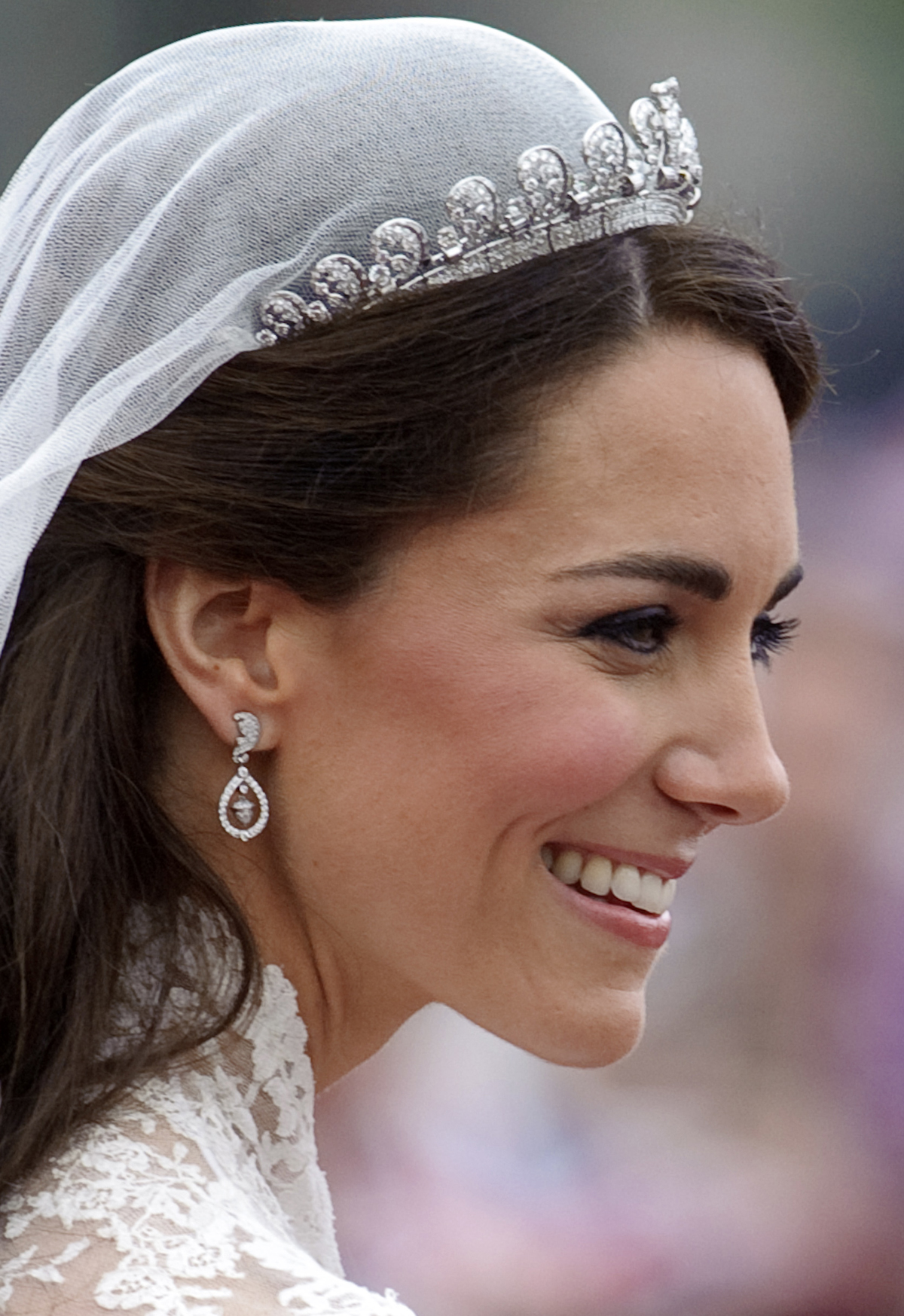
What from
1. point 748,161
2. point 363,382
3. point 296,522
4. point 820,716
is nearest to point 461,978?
point 296,522

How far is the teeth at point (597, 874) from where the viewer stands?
168 cm

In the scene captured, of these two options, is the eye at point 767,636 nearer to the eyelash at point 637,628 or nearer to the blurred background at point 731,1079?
the eyelash at point 637,628

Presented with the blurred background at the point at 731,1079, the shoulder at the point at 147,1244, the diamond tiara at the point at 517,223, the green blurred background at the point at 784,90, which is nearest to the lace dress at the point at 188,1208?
the shoulder at the point at 147,1244

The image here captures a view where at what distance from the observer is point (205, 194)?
1566 millimetres

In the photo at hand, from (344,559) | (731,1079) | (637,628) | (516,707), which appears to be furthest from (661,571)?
(731,1079)

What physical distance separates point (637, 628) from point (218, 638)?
0.40 metres

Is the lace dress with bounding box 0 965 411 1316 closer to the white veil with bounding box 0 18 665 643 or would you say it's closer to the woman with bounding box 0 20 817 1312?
the woman with bounding box 0 20 817 1312

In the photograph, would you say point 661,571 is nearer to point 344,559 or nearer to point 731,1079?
point 344,559

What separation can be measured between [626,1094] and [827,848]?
0.69m

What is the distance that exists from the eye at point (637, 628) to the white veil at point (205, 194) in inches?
15.9

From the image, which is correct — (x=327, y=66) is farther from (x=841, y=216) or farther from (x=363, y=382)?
(x=841, y=216)

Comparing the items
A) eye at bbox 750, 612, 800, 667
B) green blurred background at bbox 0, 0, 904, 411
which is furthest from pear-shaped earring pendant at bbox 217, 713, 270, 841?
green blurred background at bbox 0, 0, 904, 411

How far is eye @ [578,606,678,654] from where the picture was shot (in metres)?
1.60

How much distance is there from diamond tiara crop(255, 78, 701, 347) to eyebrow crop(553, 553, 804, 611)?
0.99ft
